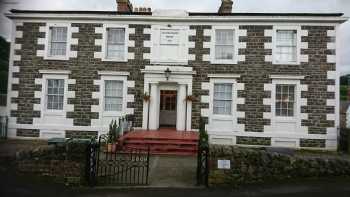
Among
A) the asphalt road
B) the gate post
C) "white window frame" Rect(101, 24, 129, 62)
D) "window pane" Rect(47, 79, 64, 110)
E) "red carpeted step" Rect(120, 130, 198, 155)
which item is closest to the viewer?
the asphalt road

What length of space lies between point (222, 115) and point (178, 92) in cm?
247

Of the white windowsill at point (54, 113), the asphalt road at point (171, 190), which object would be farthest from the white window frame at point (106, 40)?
the asphalt road at point (171, 190)

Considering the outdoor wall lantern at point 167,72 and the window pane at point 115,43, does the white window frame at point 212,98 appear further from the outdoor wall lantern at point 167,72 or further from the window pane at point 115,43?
the window pane at point 115,43

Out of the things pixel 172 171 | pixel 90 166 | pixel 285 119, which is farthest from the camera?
pixel 285 119

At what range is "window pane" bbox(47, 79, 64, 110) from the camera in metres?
15.5

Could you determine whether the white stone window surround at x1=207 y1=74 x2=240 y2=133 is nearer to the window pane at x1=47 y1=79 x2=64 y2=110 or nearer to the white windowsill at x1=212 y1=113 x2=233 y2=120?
the white windowsill at x1=212 y1=113 x2=233 y2=120

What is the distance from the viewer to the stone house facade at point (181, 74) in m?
14.7

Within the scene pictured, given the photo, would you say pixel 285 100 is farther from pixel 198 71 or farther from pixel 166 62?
pixel 166 62

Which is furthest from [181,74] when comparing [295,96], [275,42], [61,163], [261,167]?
[61,163]

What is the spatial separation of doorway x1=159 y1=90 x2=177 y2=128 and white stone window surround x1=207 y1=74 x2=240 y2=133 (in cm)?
196

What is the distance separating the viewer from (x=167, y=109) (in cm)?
1598

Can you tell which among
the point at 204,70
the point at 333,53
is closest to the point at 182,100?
the point at 204,70

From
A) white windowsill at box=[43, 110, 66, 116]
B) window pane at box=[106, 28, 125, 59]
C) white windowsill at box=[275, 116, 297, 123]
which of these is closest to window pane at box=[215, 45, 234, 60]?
white windowsill at box=[275, 116, 297, 123]

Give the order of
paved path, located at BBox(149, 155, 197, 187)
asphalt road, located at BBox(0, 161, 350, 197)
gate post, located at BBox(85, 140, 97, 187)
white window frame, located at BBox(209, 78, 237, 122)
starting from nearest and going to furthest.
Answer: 1. asphalt road, located at BBox(0, 161, 350, 197)
2. gate post, located at BBox(85, 140, 97, 187)
3. paved path, located at BBox(149, 155, 197, 187)
4. white window frame, located at BBox(209, 78, 237, 122)
